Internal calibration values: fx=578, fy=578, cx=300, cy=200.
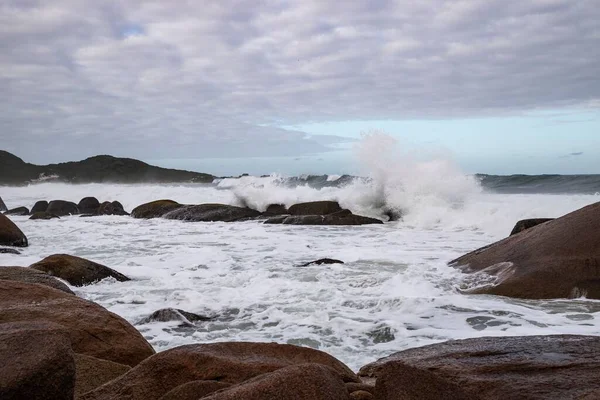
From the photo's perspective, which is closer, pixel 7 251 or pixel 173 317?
pixel 173 317

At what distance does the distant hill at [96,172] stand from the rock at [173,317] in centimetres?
5025

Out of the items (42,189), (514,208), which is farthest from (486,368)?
(42,189)

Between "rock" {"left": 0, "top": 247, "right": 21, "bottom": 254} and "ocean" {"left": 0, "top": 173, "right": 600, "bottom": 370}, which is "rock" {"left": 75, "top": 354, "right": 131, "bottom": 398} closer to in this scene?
"ocean" {"left": 0, "top": 173, "right": 600, "bottom": 370}

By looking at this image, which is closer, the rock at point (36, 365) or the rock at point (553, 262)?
the rock at point (36, 365)

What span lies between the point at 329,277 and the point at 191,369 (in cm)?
516

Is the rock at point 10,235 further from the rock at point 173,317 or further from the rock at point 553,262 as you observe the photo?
the rock at point 553,262

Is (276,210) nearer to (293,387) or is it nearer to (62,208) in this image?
(62,208)

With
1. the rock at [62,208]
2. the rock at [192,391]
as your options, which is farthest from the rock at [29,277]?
the rock at [62,208]

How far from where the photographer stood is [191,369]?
3.07 m

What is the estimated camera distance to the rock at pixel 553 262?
659cm

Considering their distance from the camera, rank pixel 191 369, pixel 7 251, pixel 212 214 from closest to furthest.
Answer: pixel 191 369
pixel 7 251
pixel 212 214

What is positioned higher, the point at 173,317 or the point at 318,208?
the point at 318,208

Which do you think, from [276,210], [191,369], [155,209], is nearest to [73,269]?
[191,369]

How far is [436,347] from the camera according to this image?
142 inches
